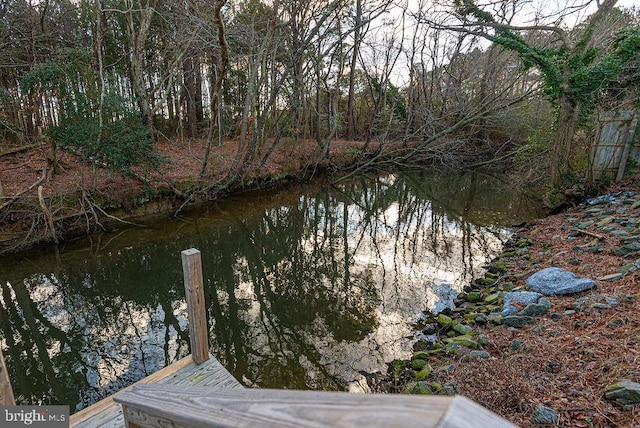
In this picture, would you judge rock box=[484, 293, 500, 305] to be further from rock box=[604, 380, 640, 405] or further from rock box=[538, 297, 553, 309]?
rock box=[604, 380, 640, 405]

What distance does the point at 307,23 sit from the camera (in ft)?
34.3

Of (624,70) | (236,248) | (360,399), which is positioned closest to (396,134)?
(624,70)

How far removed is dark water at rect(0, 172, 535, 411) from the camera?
3.69 m

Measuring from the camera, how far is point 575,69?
7.77 meters

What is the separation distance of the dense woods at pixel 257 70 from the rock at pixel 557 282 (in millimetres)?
5323

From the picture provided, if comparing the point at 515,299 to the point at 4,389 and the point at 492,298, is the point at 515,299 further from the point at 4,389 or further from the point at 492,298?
the point at 4,389

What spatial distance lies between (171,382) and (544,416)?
8.60ft

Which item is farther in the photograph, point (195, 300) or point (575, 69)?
point (575, 69)

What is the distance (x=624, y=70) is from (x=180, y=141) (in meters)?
14.1

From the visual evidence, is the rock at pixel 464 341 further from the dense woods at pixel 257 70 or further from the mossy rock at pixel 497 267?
the dense woods at pixel 257 70

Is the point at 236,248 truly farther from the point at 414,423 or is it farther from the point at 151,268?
the point at 414,423

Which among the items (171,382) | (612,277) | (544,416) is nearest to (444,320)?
(612,277)

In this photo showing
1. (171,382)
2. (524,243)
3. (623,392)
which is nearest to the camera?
(623,392)

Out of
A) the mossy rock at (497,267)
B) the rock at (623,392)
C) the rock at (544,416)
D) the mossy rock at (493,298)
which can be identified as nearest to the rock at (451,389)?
the rock at (544,416)
